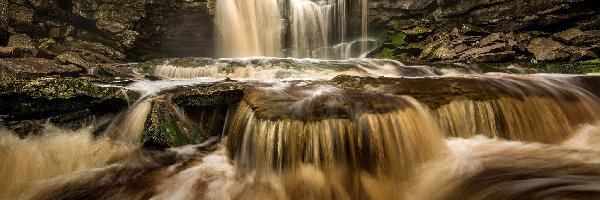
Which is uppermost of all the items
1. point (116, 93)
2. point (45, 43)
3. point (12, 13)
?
point (12, 13)

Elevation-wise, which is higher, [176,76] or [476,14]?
[476,14]

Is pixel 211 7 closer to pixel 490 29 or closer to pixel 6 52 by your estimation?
pixel 6 52

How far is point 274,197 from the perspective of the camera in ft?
11.9

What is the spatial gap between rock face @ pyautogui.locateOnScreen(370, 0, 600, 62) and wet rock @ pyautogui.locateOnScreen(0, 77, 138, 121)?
36.5 feet

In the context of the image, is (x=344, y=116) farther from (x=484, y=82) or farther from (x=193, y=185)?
(x=484, y=82)

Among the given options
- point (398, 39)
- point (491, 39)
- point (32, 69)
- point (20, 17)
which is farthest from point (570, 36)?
point (20, 17)

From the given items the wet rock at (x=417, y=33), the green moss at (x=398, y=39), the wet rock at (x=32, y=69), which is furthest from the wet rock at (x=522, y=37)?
the wet rock at (x=32, y=69)

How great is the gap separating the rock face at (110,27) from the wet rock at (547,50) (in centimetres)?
1305

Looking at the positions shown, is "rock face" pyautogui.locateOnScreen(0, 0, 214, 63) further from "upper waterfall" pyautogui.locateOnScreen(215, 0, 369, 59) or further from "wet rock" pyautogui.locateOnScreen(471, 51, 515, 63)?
"wet rock" pyautogui.locateOnScreen(471, 51, 515, 63)

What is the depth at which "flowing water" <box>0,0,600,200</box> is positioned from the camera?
12.0 feet

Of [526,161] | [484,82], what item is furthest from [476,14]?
[526,161]

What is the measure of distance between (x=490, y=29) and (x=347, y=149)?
13.4 metres

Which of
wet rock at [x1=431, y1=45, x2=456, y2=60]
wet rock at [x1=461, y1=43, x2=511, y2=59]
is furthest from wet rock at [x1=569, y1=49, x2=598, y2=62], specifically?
wet rock at [x1=431, y1=45, x2=456, y2=60]

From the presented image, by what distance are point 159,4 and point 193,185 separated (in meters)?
11.8
